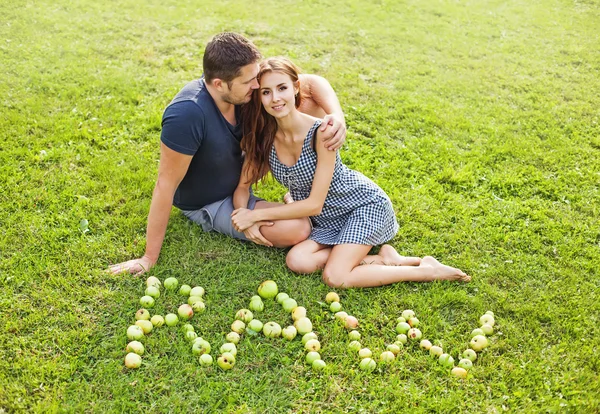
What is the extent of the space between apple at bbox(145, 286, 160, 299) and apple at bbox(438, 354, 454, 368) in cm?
198

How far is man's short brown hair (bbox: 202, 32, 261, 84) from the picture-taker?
370cm

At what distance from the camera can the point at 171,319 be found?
370 cm

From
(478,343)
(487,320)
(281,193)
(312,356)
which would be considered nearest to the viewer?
(312,356)

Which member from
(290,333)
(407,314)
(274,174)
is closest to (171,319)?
(290,333)

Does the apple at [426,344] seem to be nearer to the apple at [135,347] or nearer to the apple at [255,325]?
the apple at [255,325]

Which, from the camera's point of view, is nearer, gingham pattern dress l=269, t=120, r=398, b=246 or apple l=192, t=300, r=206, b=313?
apple l=192, t=300, r=206, b=313

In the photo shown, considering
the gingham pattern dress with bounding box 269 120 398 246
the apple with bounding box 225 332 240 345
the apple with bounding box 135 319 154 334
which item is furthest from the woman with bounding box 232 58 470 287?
the apple with bounding box 135 319 154 334

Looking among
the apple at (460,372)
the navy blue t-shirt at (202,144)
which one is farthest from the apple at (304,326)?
the navy blue t-shirt at (202,144)

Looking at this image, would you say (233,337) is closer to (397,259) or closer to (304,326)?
(304,326)

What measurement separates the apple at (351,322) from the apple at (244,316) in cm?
65

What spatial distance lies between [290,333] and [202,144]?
4.91 feet

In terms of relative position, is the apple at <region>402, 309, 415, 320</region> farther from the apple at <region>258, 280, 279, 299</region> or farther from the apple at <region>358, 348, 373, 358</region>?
the apple at <region>258, 280, 279, 299</region>

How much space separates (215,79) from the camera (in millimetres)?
3824

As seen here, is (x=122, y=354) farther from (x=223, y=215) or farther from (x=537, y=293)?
(x=537, y=293)
